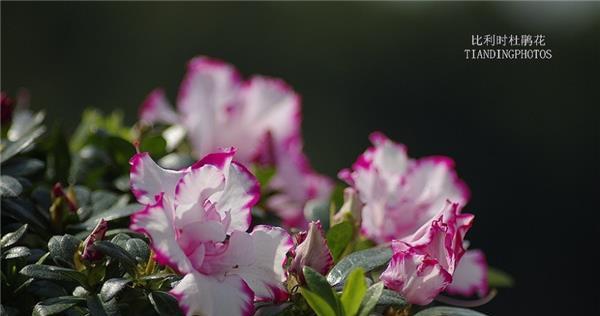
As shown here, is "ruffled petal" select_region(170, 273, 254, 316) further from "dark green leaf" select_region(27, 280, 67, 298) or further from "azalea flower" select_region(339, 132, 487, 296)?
"azalea flower" select_region(339, 132, 487, 296)

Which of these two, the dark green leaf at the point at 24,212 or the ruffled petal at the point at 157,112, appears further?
the ruffled petal at the point at 157,112

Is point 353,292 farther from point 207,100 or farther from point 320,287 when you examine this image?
point 207,100

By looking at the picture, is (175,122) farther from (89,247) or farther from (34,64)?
(34,64)

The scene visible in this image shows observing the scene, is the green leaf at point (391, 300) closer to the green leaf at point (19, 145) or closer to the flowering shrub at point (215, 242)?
the flowering shrub at point (215, 242)

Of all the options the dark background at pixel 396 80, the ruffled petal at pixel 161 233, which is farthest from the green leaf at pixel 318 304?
the dark background at pixel 396 80

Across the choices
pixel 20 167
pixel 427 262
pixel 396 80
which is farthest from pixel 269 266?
pixel 396 80

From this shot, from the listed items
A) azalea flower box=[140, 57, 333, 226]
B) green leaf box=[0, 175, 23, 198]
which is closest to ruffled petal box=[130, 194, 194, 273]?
green leaf box=[0, 175, 23, 198]

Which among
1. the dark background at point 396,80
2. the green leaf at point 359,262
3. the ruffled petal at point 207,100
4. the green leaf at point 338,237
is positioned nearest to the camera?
the green leaf at point 359,262
